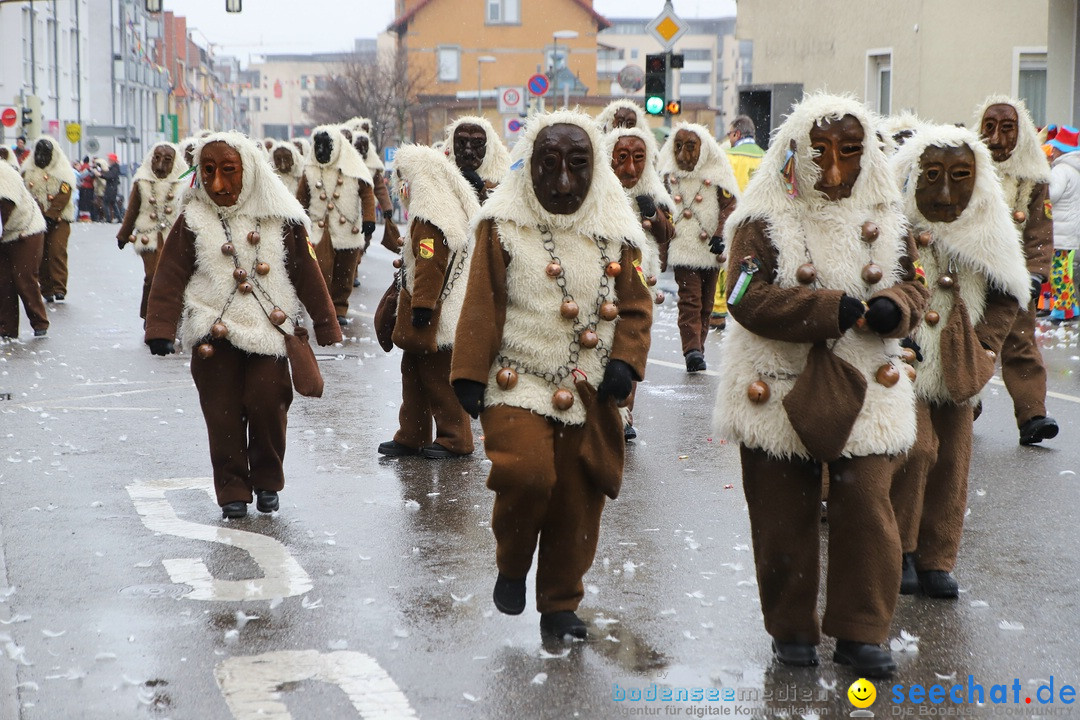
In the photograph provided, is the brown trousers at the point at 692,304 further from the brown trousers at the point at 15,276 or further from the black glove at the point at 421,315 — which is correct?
the brown trousers at the point at 15,276

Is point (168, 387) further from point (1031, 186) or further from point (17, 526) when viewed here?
point (1031, 186)

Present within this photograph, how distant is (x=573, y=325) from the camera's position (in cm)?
518

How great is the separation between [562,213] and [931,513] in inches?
79.2

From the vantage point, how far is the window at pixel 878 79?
25.4 m

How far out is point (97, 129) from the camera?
4844 centimetres

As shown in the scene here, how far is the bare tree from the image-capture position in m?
64.8

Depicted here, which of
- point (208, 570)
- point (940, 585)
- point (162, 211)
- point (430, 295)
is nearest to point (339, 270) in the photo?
point (162, 211)

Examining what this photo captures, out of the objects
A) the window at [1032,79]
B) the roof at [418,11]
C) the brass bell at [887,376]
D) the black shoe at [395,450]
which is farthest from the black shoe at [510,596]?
the roof at [418,11]

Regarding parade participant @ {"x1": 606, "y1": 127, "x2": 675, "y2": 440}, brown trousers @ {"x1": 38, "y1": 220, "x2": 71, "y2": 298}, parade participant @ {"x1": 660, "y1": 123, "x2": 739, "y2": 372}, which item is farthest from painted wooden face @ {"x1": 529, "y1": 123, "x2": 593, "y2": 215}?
brown trousers @ {"x1": 38, "y1": 220, "x2": 71, "y2": 298}

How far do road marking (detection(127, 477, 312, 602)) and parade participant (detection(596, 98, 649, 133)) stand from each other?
15.3 ft

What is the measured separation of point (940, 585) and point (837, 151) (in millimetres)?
1962

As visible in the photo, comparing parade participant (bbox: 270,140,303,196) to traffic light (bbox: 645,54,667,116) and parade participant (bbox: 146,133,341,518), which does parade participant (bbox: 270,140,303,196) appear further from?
parade participant (bbox: 146,133,341,518)

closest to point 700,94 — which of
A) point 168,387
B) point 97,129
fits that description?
point 97,129

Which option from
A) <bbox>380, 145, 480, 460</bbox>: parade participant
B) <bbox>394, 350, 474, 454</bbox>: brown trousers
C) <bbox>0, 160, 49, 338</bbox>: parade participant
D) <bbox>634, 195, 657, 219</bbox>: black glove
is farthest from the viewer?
<bbox>0, 160, 49, 338</bbox>: parade participant
